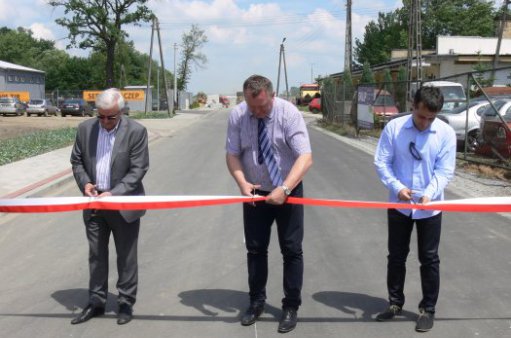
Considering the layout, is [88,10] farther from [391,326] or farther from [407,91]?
[391,326]

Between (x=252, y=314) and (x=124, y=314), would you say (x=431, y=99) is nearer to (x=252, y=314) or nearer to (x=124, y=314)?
(x=252, y=314)

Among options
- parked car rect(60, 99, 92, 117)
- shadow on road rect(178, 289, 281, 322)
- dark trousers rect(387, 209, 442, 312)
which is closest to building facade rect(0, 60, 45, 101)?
parked car rect(60, 99, 92, 117)

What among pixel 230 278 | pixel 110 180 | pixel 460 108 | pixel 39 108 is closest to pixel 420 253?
pixel 230 278

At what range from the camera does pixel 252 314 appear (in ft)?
14.3

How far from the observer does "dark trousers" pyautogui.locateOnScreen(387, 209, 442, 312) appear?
414 cm

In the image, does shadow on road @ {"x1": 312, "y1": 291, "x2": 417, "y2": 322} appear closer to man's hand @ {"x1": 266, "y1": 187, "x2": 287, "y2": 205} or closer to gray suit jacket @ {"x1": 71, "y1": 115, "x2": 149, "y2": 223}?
man's hand @ {"x1": 266, "y1": 187, "x2": 287, "y2": 205}

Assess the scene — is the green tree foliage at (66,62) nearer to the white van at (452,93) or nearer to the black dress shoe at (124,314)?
the white van at (452,93)

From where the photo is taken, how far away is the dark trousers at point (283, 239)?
13.7ft

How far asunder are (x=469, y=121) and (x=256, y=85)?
12.3 metres

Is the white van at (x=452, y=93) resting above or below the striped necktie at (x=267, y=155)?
above

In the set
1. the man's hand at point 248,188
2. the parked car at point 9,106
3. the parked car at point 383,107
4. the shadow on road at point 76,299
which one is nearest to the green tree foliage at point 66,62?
the parked car at point 9,106

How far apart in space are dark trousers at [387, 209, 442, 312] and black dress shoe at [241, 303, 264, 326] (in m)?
1.00

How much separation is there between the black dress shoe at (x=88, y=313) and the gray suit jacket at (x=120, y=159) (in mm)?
699

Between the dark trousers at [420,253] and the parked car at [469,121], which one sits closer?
the dark trousers at [420,253]
